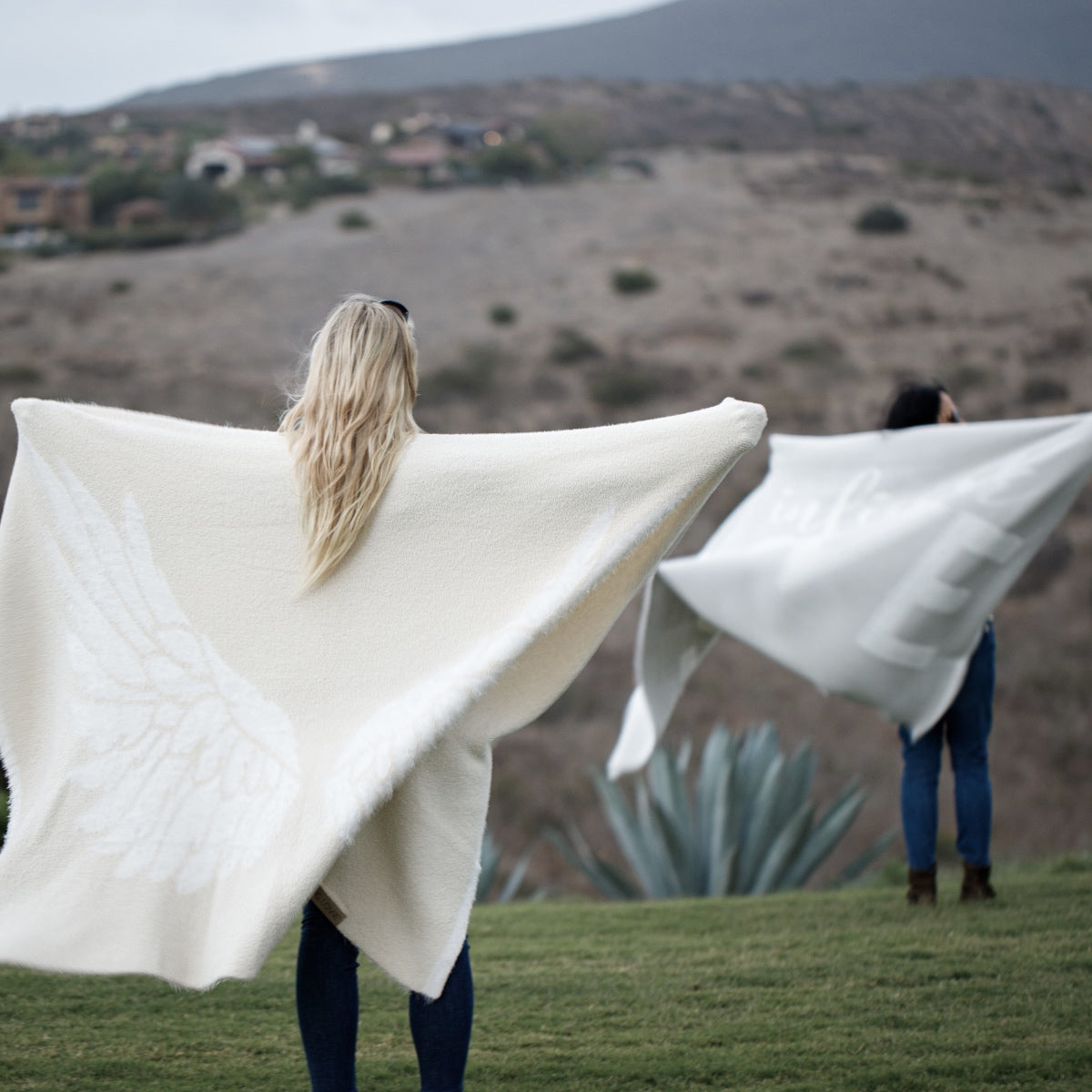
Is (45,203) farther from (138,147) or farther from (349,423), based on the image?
(349,423)

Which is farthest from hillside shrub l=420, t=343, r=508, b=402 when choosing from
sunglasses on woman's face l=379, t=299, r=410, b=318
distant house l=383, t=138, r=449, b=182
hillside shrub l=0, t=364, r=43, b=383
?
sunglasses on woman's face l=379, t=299, r=410, b=318

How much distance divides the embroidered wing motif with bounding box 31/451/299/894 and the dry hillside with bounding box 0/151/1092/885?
15.4 meters

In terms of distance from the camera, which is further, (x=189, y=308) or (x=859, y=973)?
(x=189, y=308)

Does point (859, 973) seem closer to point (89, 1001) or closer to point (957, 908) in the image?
point (957, 908)

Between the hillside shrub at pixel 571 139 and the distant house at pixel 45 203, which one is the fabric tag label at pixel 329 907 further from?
the hillside shrub at pixel 571 139

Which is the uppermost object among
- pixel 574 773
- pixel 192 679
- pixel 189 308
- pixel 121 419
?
pixel 121 419

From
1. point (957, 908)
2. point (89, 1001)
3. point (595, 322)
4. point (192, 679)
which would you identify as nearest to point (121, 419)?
point (192, 679)

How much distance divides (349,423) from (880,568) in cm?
251

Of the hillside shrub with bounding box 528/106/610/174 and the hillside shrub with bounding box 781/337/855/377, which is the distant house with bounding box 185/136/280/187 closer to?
the hillside shrub with bounding box 528/106/610/174

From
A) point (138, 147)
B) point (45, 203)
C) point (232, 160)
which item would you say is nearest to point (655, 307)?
point (232, 160)

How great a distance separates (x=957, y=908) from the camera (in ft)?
13.3

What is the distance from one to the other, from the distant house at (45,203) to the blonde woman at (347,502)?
27.8 metres

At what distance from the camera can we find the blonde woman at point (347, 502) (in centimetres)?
196

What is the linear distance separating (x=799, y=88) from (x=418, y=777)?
3175cm
